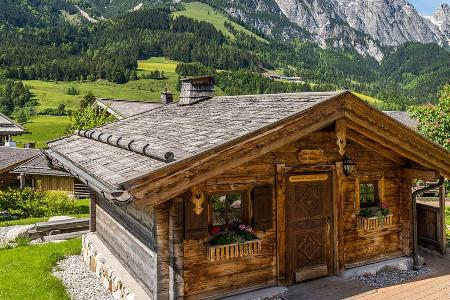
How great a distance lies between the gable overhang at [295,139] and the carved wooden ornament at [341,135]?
19 centimetres

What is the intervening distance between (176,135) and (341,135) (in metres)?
3.47

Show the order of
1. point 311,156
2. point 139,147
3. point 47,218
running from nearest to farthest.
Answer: point 139,147
point 311,156
point 47,218

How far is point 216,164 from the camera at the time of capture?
25.5 ft

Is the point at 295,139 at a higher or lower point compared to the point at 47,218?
higher

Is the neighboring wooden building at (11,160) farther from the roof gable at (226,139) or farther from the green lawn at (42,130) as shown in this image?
the green lawn at (42,130)

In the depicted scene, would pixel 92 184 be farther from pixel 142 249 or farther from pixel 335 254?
pixel 335 254

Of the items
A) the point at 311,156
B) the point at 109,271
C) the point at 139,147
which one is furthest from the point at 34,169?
the point at 311,156

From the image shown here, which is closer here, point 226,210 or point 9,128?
point 226,210

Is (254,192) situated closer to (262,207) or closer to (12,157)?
(262,207)

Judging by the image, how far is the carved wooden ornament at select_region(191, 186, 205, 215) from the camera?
7930 millimetres

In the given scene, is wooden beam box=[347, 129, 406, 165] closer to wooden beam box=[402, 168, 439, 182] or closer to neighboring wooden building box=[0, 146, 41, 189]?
wooden beam box=[402, 168, 439, 182]

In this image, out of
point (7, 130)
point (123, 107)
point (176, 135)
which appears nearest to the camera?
point (176, 135)

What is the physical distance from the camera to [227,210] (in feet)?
29.0

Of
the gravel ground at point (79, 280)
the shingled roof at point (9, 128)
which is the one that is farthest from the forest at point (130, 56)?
the gravel ground at point (79, 280)
